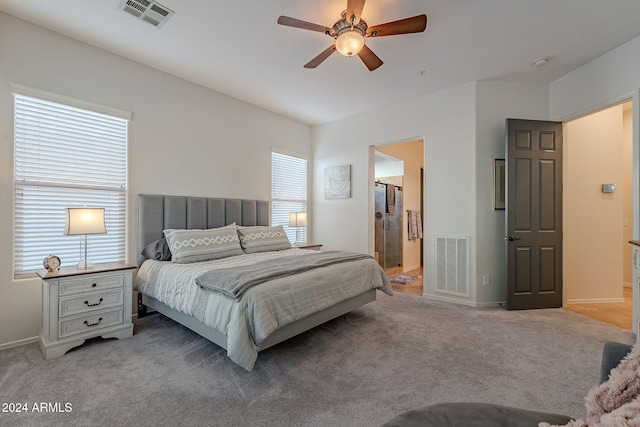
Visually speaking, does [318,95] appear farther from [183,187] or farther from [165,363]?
[165,363]

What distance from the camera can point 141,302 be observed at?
3.24 meters

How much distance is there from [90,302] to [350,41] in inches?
125

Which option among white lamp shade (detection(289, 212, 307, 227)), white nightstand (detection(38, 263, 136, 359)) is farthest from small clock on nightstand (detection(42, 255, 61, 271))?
white lamp shade (detection(289, 212, 307, 227))

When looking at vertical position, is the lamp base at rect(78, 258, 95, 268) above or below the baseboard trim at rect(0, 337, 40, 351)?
above

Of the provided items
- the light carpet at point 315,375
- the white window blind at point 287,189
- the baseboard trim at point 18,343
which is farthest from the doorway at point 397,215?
the baseboard trim at point 18,343

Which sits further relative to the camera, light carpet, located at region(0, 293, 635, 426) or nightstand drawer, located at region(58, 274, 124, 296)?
nightstand drawer, located at region(58, 274, 124, 296)

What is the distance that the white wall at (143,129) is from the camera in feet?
8.32

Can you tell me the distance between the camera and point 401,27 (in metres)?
2.19

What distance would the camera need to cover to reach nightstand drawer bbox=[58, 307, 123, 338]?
7.83 ft

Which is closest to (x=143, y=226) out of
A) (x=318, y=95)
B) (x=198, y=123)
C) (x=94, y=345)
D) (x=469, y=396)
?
(x=94, y=345)

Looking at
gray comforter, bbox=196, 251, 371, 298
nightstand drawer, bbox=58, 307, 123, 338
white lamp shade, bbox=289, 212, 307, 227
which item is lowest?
nightstand drawer, bbox=58, 307, 123, 338

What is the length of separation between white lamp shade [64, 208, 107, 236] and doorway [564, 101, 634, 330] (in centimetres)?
549

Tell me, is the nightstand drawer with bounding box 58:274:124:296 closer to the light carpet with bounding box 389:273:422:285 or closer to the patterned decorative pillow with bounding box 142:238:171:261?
the patterned decorative pillow with bounding box 142:238:171:261

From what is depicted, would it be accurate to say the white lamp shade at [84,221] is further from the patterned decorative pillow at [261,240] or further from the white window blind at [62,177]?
the patterned decorative pillow at [261,240]
